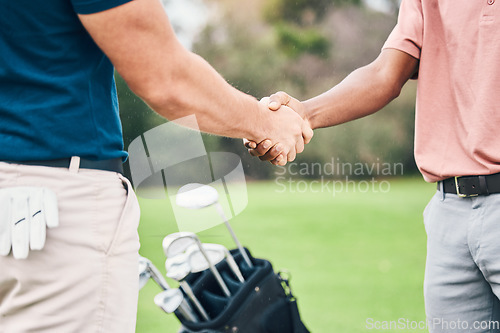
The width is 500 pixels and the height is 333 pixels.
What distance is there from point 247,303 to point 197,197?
432 millimetres

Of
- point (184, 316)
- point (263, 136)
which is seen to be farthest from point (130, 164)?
point (184, 316)

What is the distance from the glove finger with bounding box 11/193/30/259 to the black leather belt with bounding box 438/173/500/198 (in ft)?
3.11

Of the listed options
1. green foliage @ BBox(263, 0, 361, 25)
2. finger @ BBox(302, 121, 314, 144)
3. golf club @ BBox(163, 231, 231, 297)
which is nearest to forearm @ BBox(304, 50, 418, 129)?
finger @ BBox(302, 121, 314, 144)

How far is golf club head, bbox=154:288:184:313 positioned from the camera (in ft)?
6.04

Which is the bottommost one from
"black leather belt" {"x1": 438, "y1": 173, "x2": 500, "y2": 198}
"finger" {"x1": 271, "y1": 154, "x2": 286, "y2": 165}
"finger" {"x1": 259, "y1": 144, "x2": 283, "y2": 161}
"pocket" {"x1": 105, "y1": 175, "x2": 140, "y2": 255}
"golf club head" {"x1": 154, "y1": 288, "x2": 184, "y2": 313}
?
"golf club head" {"x1": 154, "y1": 288, "x2": 184, "y2": 313}

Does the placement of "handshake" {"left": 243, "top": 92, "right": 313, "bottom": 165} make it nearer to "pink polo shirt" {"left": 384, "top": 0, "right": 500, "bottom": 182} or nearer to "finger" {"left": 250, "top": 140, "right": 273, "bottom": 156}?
"finger" {"left": 250, "top": 140, "right": 273, "bottom": 156}

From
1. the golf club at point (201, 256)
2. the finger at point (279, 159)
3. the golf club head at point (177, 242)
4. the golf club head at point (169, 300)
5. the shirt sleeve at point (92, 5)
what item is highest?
the shirt sleeve at point (92, 5)

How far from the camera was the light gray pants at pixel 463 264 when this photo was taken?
4.45ft

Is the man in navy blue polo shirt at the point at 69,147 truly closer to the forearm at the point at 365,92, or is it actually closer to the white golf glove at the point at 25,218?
the white golf glove at the point at 25,218

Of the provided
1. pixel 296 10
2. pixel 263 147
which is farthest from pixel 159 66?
pixel 296 10

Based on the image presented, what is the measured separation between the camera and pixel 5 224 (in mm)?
947

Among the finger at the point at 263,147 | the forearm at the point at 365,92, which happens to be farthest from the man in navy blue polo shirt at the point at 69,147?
the forearm at the point at 365,92

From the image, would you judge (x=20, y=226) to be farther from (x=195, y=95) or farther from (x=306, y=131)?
(x=306, y=131)

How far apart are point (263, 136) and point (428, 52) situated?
1.50 feet
